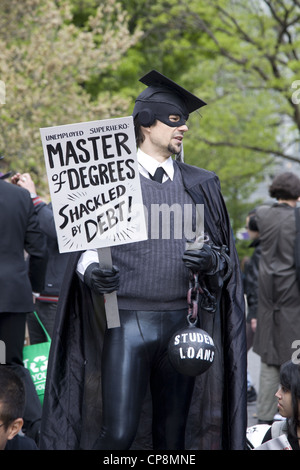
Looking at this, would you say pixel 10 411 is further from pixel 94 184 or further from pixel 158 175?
pixel 158 175

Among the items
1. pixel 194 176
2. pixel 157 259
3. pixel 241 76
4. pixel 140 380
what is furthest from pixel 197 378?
pixel 241 76

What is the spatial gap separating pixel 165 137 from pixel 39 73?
392 inches

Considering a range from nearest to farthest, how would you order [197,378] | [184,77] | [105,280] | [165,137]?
[105,280] < [165,137] < [197,378] < [184,77]

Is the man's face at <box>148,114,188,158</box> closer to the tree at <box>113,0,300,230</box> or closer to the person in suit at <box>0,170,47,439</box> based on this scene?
the person in suit at <box>0,170,47,439</box>

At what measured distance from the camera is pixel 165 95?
12.5 feet

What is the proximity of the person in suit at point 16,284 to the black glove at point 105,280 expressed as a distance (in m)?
1.96

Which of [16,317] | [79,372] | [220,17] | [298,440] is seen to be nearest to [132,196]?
[79,372]

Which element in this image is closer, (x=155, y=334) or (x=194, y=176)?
(x=155, y=334)

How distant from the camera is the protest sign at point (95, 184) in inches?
138

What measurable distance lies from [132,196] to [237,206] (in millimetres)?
19487

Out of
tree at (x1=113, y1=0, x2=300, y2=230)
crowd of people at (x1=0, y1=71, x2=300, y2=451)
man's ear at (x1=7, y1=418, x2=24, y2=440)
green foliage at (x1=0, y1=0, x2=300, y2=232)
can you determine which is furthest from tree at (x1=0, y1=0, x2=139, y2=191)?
man's ear at (x1=7, y1=418, x2=24, y2=440)

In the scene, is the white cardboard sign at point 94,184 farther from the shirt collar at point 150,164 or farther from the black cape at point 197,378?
the black cape at point 197,378

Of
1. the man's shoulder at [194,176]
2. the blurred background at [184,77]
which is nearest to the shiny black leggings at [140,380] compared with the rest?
the man's shoulder at [194,176]

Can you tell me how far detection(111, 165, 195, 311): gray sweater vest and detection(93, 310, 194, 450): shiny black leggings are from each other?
0.06 meters
